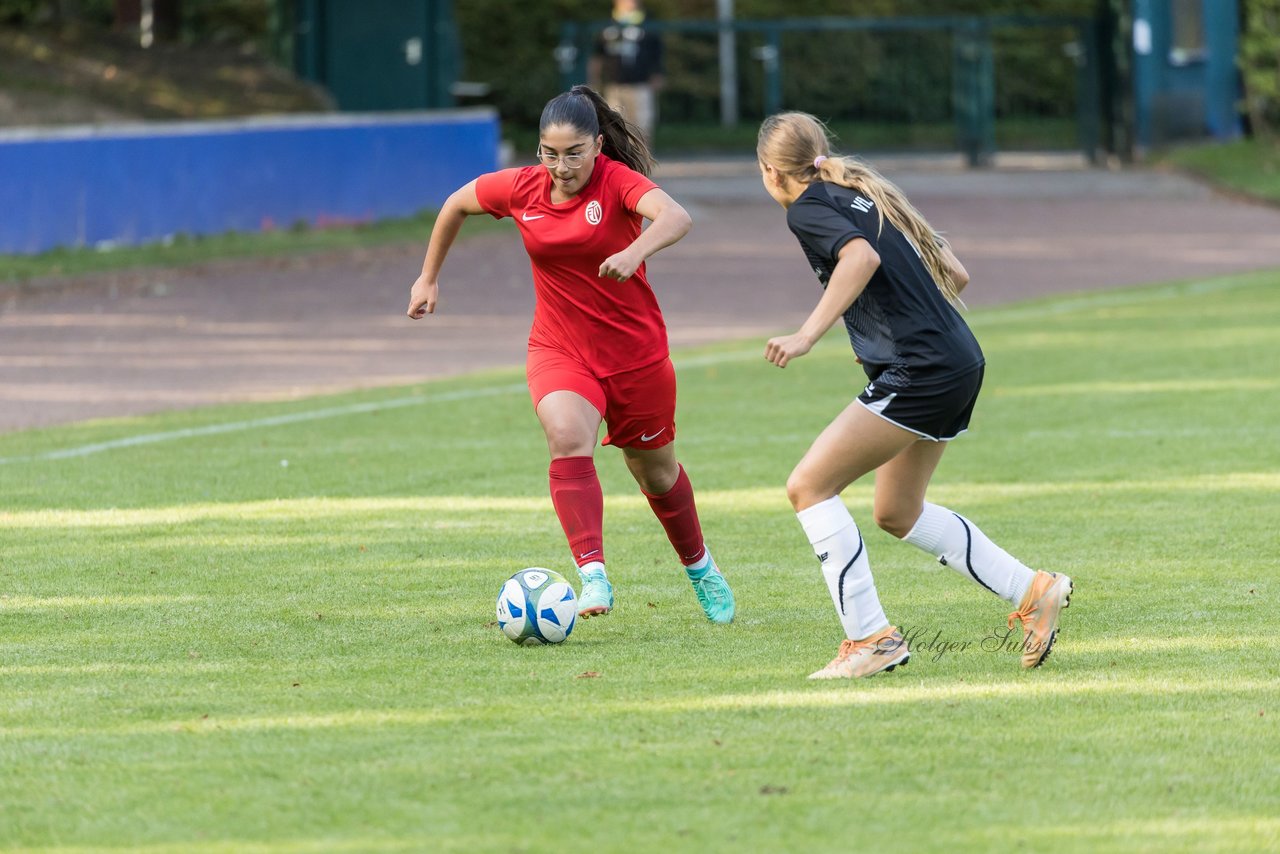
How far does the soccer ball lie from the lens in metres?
6.40

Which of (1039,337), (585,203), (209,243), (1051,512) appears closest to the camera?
(585,203)

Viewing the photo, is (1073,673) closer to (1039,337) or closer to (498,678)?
(498,678)

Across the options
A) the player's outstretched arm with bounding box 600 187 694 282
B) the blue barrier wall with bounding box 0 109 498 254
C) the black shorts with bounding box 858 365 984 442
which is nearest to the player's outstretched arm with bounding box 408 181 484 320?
the player's outstretched arm with bounding box 600 187 694 282

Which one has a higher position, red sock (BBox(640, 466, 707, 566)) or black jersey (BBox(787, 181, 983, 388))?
black jersey (BBox(787, 181, 983, 388))

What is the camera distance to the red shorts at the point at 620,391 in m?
6.73

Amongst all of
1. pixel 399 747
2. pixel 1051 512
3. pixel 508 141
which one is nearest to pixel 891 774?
pixel 399 747

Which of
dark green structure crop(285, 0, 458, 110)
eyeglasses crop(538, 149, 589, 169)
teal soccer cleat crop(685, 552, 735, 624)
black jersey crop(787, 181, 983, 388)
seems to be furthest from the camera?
dark green structure crop(285, 0, 458, 110)

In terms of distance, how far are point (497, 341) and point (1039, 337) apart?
436cm

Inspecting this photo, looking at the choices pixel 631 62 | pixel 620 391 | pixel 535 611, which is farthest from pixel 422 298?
pixel 631 62

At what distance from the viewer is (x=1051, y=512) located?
894cm

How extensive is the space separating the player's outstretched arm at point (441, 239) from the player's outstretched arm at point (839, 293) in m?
1.68

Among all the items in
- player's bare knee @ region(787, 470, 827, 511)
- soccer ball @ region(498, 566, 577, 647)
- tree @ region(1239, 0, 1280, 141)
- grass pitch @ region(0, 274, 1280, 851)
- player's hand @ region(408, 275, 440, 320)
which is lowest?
grass pitch @ region(0, 274, 1280, 851)

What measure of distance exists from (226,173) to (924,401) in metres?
17.3

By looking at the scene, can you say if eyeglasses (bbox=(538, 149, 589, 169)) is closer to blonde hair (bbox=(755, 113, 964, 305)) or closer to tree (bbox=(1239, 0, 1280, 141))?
blonde hair (bbox=(755, 113, 964, 305))
